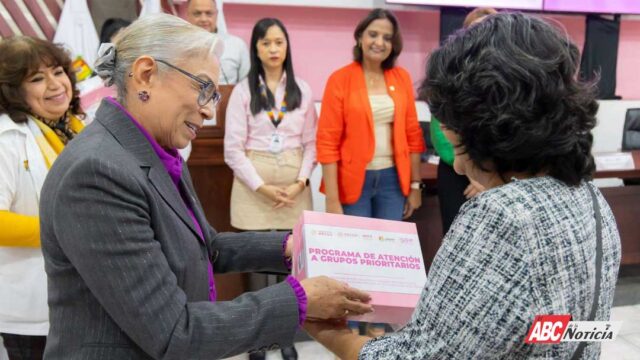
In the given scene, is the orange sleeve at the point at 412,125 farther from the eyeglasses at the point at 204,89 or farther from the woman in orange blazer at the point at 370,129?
the eyeglasses at the point at 204,89

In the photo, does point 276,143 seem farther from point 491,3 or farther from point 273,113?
point 491,3

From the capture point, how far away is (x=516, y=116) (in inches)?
31.7

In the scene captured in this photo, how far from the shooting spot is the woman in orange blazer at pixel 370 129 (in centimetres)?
251

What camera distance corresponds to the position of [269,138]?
257 centimetres

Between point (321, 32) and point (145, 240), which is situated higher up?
point (321, 32)

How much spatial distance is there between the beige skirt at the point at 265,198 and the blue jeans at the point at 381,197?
0.30 meters

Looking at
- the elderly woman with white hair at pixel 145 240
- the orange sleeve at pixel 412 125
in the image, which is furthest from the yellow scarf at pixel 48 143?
the orange sleeve at pixel 412 125

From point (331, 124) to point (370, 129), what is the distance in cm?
20

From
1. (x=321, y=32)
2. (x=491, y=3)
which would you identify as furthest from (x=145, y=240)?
(x=491, y=3)

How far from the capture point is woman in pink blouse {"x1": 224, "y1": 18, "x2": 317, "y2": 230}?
8.36ft

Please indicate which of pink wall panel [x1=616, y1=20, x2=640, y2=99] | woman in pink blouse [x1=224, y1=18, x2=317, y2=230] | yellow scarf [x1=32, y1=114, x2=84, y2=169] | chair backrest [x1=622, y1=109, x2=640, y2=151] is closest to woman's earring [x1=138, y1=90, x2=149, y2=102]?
yellow scarf [x1=32, y1=114, x2=84, y2=169]

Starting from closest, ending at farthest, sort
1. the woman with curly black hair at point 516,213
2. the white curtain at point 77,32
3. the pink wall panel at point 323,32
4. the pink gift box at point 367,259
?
the woman with curly black hair at point 516,213
the pink gift box at point 367,259
the white curtain at point 77,32
the pink wall panel at point 323,32

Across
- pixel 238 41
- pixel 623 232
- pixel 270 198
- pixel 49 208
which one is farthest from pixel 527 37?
pixel 623 232

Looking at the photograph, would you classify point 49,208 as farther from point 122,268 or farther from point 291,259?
point 291,259
